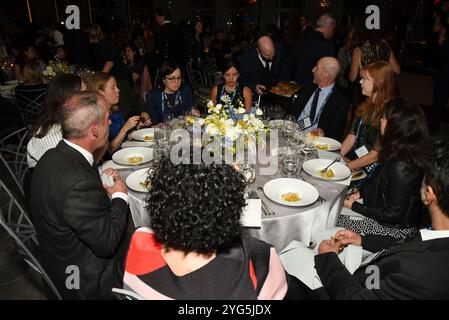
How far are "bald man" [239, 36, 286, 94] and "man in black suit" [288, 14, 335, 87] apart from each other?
45 centimetres

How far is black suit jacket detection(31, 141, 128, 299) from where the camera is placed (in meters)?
1.49

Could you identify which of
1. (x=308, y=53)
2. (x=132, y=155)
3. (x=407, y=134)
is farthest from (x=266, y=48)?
(x=407, y=134)

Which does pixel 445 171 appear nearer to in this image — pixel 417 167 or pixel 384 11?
pixel 417 167

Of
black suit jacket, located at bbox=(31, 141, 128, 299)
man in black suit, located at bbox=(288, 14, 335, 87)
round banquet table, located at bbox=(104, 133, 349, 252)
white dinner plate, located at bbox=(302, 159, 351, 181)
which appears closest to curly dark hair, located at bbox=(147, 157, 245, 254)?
black suit jacket, located at bbox=(31, 141, 128, 299)

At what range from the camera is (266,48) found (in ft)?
15.2

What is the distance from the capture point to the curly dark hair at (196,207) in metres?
1.11

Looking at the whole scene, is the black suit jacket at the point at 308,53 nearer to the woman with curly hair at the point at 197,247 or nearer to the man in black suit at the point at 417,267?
the man in black suit at the point at 417,267

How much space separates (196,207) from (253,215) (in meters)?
0.80

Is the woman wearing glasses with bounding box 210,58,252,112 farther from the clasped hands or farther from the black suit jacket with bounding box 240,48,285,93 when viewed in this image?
the clasped hands

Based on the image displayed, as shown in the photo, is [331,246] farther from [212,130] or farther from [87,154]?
[87,154]

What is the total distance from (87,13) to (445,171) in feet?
53.5

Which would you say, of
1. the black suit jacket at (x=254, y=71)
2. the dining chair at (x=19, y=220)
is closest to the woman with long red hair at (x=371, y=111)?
the black suit jacket at (x=254, y=71)

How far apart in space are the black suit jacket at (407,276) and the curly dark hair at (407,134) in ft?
2.52

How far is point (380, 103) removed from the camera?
2.91 metres
